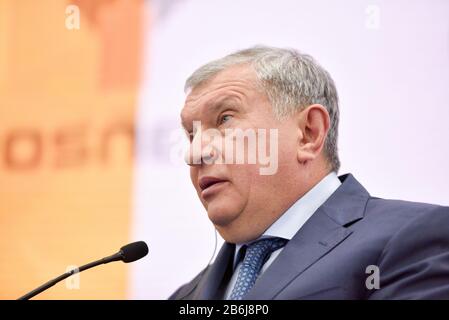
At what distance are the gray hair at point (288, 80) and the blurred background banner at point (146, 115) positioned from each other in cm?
6

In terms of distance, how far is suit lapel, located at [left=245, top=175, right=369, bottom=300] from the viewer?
1.83 m

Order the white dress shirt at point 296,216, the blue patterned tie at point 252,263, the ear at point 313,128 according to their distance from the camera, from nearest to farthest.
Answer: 1. the blue patterned tie at point 252,263
2. the white dress shirt at point 296,216
3. the ear at point 313,128

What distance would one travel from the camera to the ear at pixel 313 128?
7.06 ft

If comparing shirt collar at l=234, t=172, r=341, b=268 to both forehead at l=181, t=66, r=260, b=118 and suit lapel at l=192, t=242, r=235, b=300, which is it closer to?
suit lapel at l=192, t=242, r=235, b=300

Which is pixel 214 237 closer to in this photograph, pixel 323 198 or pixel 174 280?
pixel 174 280

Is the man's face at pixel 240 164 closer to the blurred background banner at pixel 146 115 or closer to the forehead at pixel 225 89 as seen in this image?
the forehead at pixel 225 89

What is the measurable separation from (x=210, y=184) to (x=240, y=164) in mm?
113

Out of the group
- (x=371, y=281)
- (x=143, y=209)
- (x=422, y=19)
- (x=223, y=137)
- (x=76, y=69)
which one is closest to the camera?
(x=371, y=281)

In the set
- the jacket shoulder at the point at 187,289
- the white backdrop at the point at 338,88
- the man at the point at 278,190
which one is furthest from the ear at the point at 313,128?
the jacket shoulder at the point at 187,289

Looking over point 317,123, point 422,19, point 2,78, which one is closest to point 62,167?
point 2,78

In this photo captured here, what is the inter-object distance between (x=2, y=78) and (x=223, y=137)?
1.05 m

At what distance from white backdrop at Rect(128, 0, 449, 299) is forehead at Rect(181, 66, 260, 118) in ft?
0.86

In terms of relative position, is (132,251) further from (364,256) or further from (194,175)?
(364,256)

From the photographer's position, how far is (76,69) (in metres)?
2.62
